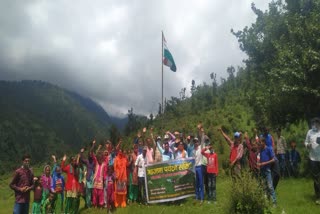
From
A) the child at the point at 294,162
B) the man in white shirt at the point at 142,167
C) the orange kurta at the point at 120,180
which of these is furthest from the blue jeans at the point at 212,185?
the child at the point at 294,162

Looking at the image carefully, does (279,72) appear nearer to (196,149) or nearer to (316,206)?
(196,149)

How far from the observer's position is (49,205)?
49.6 ft

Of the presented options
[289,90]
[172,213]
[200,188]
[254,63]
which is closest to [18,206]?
[172,213]

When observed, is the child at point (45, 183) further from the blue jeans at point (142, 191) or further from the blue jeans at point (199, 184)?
the blue jeans at point (199, 184)

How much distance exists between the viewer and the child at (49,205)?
14930 millimetres

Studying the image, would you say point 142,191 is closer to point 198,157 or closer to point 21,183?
point 198,157

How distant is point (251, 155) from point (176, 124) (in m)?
36.8

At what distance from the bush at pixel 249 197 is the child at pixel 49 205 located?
831 centimetres

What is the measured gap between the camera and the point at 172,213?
1265cm

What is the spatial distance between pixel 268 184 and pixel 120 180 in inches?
238

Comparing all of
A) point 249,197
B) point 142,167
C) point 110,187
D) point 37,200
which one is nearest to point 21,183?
point 37,200

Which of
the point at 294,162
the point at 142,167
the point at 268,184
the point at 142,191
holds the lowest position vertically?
the point at 142,191

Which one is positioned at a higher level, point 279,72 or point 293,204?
Answer: point 279,72

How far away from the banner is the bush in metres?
4.59
